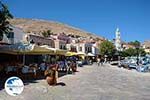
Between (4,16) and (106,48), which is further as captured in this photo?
(106,48)

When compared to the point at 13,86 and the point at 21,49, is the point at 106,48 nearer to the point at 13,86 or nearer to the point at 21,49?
the point at 21,49

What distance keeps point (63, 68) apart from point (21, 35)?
63.7 feet

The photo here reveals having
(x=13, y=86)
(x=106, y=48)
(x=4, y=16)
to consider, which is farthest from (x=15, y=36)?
(x=106, y=48)

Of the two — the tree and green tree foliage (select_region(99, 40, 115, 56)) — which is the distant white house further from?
green tree foliage (select_region(99, 40, 115, 56))

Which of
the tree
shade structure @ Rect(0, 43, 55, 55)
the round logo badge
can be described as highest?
the tree

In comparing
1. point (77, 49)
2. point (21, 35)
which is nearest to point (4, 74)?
point (21, 35)

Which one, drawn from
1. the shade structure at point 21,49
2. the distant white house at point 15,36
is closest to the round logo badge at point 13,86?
the shade structure at point 21,49

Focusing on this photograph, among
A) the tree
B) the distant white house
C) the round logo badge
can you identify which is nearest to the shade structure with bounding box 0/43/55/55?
the tree

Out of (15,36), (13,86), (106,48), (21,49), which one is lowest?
(13,86)

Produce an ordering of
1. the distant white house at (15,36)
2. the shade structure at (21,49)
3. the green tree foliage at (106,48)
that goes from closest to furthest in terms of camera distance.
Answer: the shade structure at (21,49) < the distant white house at (15,36) < the green tree foliage at (106,48)

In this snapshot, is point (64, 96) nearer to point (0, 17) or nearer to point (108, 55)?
point (0, 17)

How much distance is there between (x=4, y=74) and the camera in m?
23.7

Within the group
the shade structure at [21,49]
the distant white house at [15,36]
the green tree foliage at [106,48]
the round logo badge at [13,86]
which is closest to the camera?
the round logo badge at [13,86]

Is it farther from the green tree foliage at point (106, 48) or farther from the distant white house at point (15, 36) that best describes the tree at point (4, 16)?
the green tree foliage at point (106, 48)
